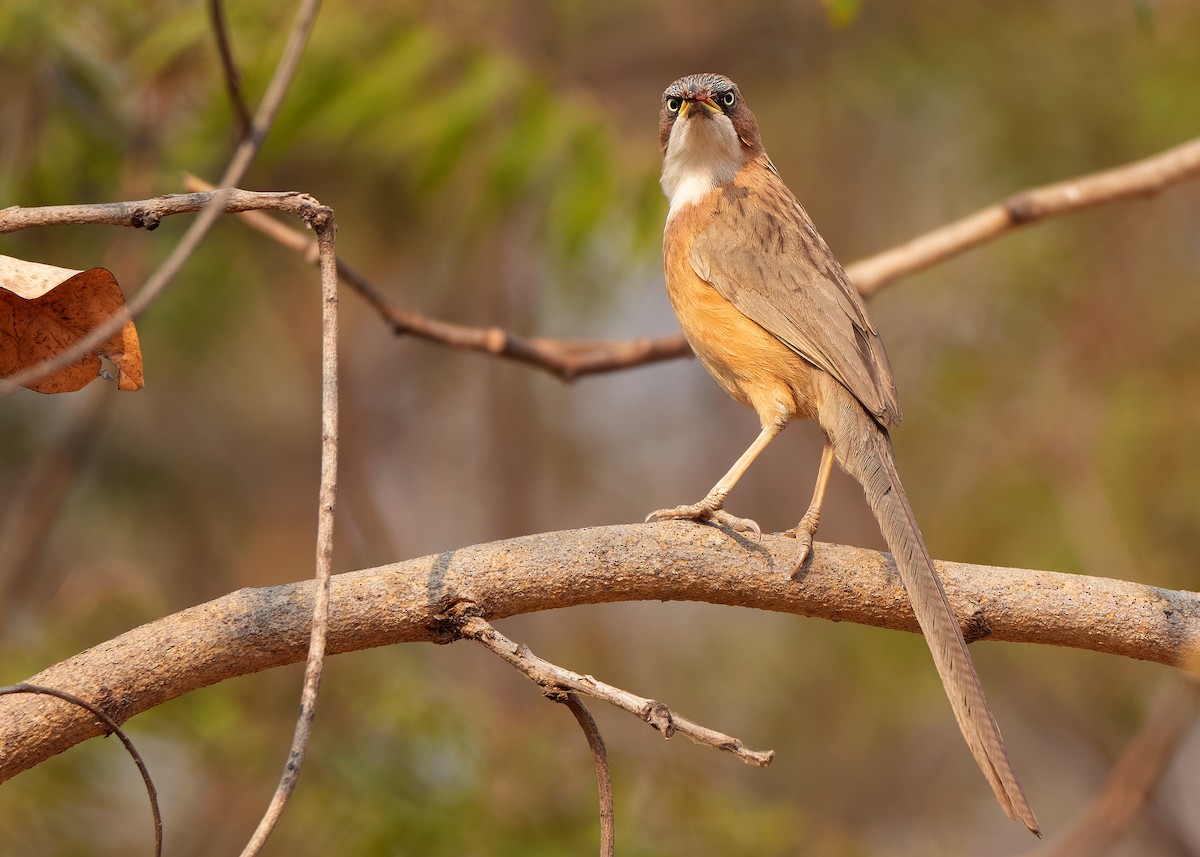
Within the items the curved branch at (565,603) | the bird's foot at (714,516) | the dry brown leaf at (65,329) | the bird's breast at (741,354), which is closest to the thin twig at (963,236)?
the bird's breast at (741,354)

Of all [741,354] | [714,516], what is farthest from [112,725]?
[741,354]

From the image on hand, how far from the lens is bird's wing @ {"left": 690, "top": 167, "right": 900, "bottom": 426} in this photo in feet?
14.4

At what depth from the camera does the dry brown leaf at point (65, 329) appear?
8.70 feet

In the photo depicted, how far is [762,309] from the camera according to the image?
4559 mm

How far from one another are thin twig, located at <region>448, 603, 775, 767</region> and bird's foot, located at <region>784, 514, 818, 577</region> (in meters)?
0.75

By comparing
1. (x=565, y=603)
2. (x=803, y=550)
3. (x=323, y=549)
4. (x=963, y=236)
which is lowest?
(x=323, y=549)

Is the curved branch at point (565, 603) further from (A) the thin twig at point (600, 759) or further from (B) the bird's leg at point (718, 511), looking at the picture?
(A) the thin twig at point (600, 759)

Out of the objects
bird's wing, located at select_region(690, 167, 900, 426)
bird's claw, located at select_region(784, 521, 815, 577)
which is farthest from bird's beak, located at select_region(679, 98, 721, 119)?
bird's claw, located at select_region(784, 521, 815, 577)

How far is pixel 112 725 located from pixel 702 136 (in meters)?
3.37

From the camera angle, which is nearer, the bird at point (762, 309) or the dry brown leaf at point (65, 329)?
the dry brown leaf at point (65, 329)

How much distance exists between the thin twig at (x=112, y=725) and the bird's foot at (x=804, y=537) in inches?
62.3

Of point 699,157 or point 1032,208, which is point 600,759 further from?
point 1032,208

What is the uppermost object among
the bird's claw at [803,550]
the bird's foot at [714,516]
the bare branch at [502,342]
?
the bare branch at [502,342]

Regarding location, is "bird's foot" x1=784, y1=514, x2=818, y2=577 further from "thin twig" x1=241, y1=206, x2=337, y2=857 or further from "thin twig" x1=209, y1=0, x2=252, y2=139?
"thin twig" x1=209, y1=0, x2=252, y2=139
